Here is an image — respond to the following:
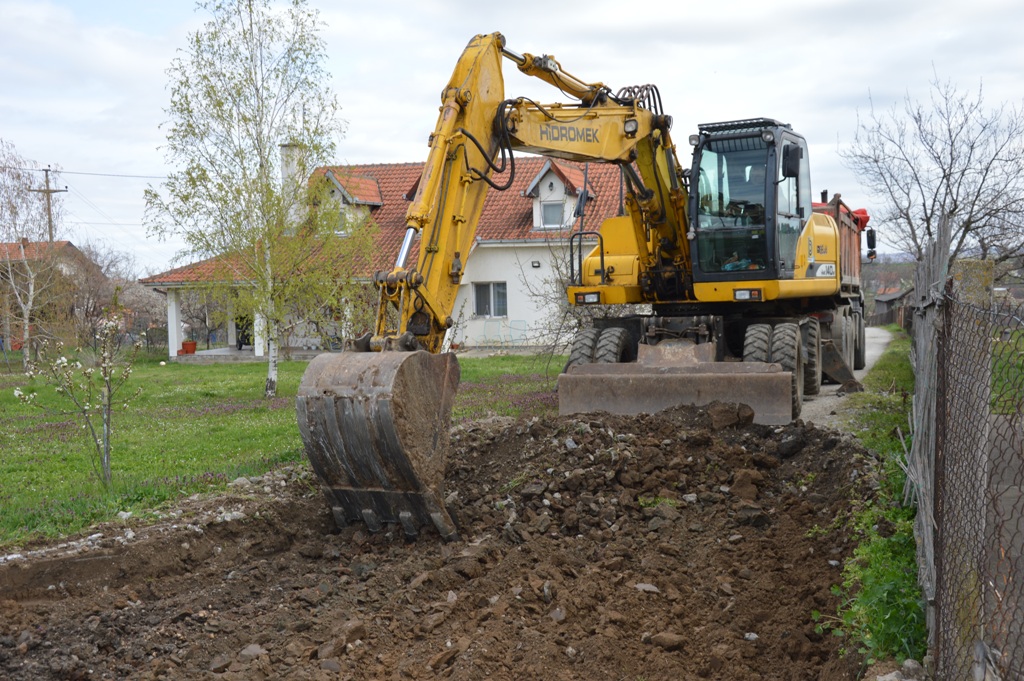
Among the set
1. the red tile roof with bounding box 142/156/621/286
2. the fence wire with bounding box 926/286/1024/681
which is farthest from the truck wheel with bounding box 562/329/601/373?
the red tile roof with bounding box 142/156/621/286

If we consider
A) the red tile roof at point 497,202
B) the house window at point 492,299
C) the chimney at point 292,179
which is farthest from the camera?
the house window at point 492,299

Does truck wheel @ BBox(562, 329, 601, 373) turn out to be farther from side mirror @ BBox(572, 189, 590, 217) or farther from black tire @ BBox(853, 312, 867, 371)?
black tire @ BBox(853, 312, 867, 371)

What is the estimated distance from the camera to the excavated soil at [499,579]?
16.0ft

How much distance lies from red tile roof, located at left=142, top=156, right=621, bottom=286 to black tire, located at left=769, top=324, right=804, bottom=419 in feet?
49.0

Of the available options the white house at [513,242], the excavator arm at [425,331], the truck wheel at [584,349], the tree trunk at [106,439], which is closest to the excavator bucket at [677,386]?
the truck wheel at [584,349]

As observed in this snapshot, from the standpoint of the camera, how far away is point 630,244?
12.6 m

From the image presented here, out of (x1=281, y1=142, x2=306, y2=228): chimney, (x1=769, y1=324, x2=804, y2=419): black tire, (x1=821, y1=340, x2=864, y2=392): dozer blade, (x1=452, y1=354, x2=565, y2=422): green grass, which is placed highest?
(x1=281, y1=142, x2=306, y2=228): chimney

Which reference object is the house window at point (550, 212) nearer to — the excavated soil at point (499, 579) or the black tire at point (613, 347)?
the black tire at point (613, 347)

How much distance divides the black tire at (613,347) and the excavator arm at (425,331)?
3102mm

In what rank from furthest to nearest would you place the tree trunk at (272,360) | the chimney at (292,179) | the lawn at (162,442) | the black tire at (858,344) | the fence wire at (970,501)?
the black tire at (858,344) → the tree trunk at (272,360) → the chimney at (292,179) → the lawn at (162,442) → the fence wire at (970,501)

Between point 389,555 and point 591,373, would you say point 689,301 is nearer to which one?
point 591,373

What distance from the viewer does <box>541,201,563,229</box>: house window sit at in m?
29.2

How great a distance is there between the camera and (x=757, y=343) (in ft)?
37.2

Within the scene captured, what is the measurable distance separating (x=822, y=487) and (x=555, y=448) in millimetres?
2226
